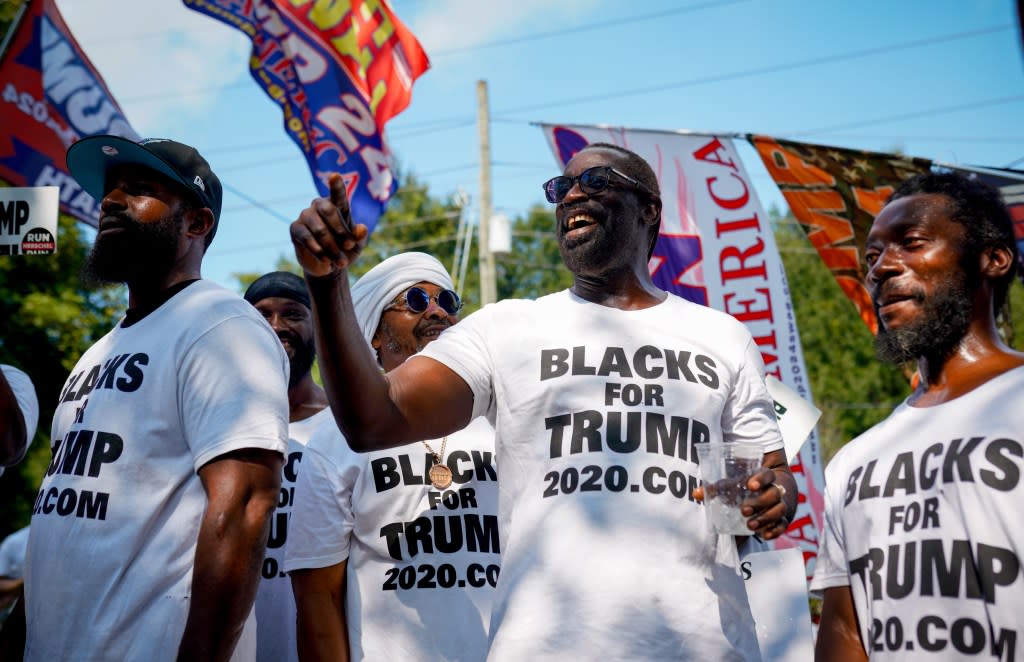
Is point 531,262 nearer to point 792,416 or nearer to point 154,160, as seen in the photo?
point 792,416

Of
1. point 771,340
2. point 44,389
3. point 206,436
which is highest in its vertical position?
point 44,389

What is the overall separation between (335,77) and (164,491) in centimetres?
615

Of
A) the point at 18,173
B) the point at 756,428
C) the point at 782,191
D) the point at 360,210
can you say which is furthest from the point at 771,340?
the point at 18,173

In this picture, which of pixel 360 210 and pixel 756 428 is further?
pixel 360 210

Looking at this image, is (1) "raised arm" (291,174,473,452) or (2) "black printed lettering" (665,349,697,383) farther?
(2) "black printed lettering" (665,349,697,383)

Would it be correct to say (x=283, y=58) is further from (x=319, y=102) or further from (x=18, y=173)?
(x=18, y=173)

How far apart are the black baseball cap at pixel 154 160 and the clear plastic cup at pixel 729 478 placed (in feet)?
6.09

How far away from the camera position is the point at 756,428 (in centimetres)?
315

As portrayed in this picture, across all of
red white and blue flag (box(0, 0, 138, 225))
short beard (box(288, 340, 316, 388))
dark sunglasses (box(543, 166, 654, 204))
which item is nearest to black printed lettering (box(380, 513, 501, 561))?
dark sunglasses (box(543, 166, 654, 204))

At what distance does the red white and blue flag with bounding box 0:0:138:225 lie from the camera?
7005 millimetres

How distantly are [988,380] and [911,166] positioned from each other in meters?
5.58

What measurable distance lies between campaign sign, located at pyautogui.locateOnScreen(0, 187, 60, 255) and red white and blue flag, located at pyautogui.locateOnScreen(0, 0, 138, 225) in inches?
120

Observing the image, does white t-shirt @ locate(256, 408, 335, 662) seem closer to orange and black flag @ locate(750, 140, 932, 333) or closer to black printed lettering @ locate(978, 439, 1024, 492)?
black printed lettering @ locate(978, 439, 1024, 492)

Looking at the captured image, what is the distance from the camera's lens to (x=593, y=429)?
2.90 meters
